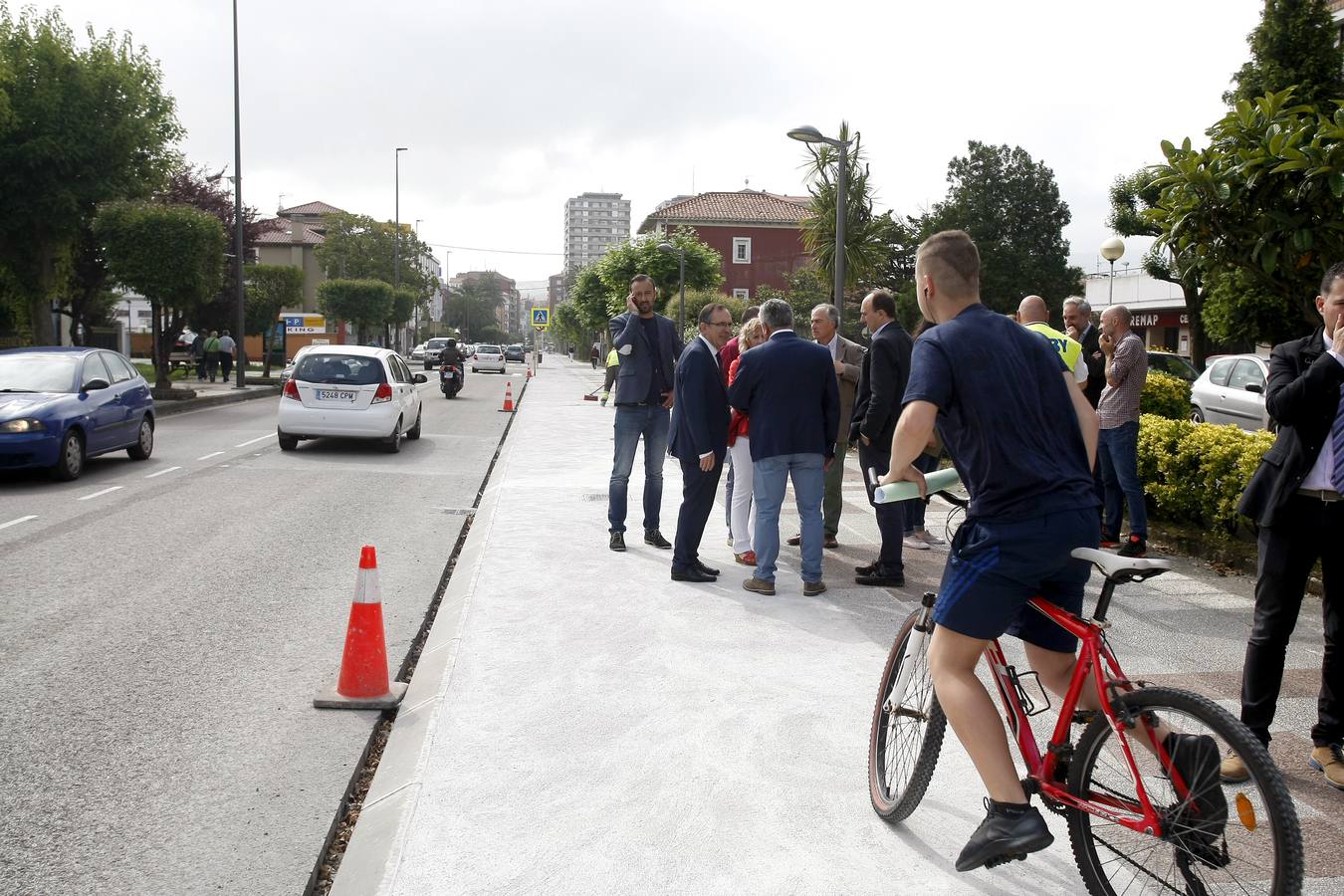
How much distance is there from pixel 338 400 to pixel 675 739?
39.1 ft

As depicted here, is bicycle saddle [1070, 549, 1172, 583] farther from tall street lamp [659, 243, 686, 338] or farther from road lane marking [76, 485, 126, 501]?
tall street lamp [659, 243, 686, 338]

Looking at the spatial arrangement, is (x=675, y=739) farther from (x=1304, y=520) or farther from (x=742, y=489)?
(x=742, y=489)

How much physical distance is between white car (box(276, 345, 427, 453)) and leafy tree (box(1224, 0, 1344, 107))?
79.5 ft

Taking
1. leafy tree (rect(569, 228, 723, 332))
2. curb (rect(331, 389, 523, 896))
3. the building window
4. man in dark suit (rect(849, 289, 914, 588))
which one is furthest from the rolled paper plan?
the building window

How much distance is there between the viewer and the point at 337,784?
4.04m

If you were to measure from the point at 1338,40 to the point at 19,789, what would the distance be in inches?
1470

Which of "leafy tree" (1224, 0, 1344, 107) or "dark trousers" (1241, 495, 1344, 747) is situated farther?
"leafy tree" (1224, 0, 1344, 107)

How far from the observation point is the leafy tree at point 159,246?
23656 mm

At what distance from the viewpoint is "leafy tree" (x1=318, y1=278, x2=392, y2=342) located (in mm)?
56812

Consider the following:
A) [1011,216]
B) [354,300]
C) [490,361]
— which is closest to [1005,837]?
[490,361]

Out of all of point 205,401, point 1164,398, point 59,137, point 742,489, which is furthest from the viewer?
point 205,401

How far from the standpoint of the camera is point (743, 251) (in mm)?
72000

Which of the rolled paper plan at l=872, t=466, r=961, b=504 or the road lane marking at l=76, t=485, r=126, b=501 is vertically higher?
the rolled paper plan at l=872, t=466, r=961, b=504

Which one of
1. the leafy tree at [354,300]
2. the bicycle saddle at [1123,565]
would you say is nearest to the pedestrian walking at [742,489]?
the bicycle saddle at [1123,565]
